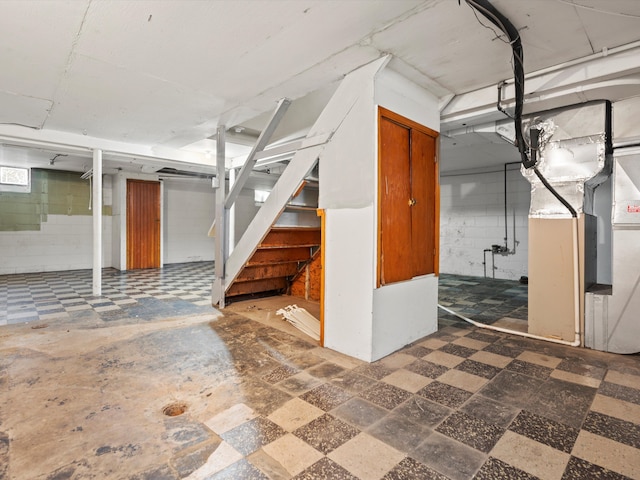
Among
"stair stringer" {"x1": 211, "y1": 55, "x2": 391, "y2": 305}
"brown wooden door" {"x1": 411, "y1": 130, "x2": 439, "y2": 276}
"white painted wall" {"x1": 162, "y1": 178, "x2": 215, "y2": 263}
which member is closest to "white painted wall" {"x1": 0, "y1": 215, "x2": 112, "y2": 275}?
"white painted wall" {"x1": 162, "y1": 178, "x2": 215, "y2": 263}

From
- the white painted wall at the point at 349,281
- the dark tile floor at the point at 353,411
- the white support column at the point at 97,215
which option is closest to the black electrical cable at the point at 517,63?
the white painted wall at the point at 349,281

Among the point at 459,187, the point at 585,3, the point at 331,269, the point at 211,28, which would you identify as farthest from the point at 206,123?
the point at 459,187

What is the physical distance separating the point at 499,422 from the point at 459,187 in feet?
22.1

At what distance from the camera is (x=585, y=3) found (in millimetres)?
2021

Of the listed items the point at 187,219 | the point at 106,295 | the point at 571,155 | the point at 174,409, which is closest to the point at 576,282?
the point at 571,155

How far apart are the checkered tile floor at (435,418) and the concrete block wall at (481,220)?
4.50m

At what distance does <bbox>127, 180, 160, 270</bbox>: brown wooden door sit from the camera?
863 cm

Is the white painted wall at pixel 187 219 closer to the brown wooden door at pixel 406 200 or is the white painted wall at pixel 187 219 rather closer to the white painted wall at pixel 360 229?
the white painted wall at pixel 360 229

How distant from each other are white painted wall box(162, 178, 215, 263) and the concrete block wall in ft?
22.5

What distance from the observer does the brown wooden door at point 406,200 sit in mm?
2855

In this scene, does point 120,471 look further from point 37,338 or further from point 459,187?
point 459,187

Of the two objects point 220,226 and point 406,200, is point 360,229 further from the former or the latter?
point 220,226

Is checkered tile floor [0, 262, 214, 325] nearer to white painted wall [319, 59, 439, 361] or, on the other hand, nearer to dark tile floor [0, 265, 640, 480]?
dark tile floor [0, 265, 640, 480]

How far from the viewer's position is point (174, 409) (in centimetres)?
203
